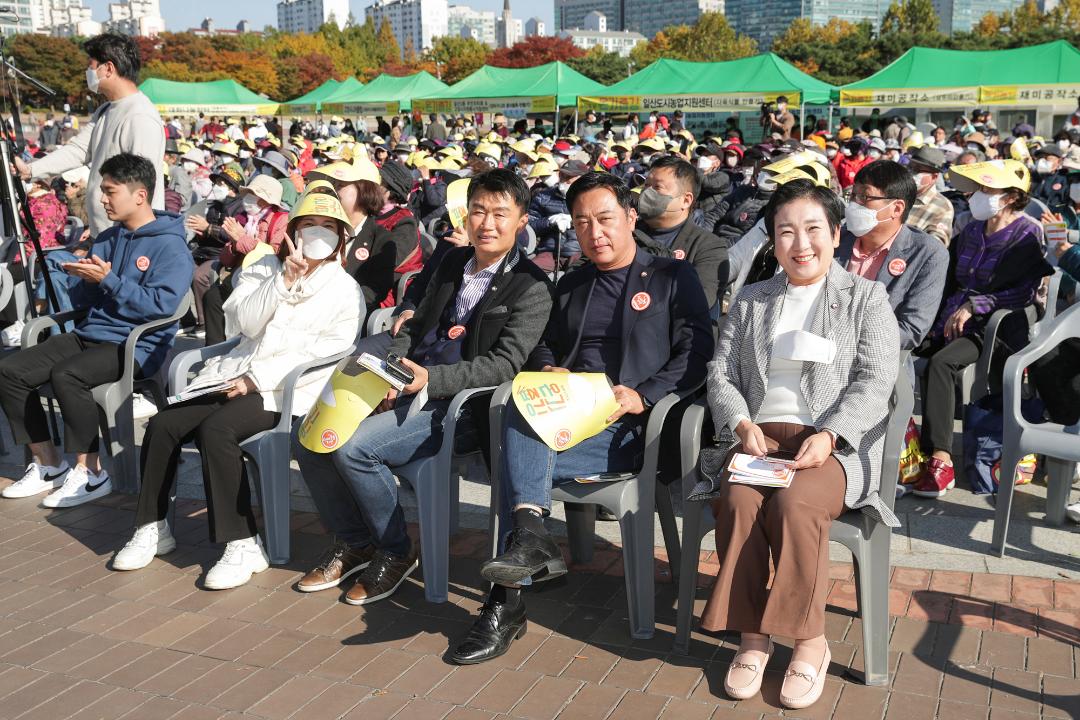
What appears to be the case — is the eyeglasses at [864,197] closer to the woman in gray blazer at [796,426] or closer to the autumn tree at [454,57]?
the woman in gray blazer at [796,426]

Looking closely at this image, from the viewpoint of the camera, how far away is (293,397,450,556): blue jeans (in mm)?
3787

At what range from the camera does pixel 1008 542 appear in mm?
4176

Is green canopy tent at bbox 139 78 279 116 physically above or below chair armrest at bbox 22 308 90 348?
above

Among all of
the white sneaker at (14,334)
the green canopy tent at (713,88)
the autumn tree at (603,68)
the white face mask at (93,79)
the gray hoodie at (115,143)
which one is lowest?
the white sneaker at (14,334)

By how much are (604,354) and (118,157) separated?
2922mm

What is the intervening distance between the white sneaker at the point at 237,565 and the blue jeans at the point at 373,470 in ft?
1.18

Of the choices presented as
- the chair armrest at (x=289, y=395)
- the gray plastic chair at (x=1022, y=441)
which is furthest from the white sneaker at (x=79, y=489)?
the gray plastic chair at (x=1022, y=441)

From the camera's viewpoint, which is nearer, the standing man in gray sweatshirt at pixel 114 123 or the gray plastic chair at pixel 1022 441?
the gray plastic chair at pixel 1022 441

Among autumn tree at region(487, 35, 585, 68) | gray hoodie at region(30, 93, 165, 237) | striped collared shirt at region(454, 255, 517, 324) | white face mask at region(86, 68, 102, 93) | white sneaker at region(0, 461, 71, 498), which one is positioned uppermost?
autumn tree at region(487, 35, 585, 68)

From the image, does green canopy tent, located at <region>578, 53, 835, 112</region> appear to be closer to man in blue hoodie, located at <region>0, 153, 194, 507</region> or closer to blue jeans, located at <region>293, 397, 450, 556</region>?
man in blue hoodie, located at <region>0, 153, 194, 507</region>

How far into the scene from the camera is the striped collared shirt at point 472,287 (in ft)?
13.7

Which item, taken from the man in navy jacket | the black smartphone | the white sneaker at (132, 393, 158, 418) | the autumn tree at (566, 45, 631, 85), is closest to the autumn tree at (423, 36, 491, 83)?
the autumn tree at (566, 45, 631, 85)

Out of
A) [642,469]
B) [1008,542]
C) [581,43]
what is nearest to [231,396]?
[642,469]

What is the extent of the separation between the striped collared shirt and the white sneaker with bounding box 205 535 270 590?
1283 mm
